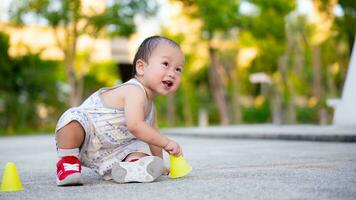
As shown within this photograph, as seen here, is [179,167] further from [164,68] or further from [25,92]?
[25,92]

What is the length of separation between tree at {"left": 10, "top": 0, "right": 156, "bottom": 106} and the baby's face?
21006mm

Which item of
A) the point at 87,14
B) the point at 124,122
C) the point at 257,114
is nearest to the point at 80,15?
the point at 87,14

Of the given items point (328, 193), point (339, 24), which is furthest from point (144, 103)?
point (339, 24)

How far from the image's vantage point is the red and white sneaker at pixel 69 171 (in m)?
4.08

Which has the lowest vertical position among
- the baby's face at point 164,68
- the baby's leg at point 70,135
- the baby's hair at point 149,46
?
the baby's leg at point 70,135

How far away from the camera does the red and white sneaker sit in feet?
13.4

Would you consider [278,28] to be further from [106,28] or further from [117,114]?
[117,114]

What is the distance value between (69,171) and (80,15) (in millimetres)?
21778

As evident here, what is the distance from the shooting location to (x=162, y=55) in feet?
14.4

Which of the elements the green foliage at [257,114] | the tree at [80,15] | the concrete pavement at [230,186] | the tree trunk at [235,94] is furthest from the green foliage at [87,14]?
the concrete pavement at [230,186]

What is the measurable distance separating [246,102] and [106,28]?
112 feet

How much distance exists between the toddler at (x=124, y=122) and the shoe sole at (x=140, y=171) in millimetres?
44

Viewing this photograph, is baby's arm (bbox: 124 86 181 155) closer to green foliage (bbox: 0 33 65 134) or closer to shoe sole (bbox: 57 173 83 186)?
shoe sole (bbox: 57 173 83 186)

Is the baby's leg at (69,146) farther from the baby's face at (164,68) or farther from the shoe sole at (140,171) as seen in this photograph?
the baby's face at (164,68)
